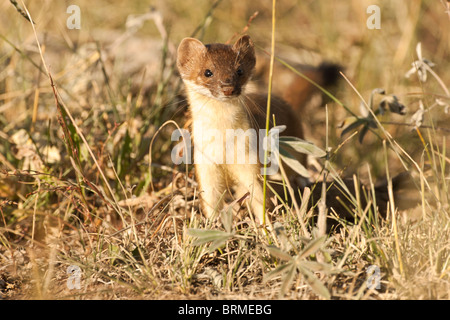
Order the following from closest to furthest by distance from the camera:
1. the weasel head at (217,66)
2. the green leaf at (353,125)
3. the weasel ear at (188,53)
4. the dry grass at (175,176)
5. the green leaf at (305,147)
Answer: the dry grass at (175,176) < the green leaf at (305,147) < the weasel head at (217,66) < the weasel ear at (188,53) < the green leaf at (353,125)

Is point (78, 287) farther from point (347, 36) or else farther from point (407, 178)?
point (347, 36)

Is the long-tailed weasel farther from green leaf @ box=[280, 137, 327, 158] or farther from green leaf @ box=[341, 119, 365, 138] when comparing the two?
green leaf @ box=[341, 119, 365, 138]

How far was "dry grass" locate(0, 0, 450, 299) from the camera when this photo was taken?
2039mm

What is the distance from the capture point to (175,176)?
2832 millimetres

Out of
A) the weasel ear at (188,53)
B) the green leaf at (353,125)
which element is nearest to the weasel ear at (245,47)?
the weasel ear at (188,53)

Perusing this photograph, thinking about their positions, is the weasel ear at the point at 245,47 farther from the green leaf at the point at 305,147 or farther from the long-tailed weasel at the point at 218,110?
the green leaf at the point at 305,147

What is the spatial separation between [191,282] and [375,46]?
12.6 ft

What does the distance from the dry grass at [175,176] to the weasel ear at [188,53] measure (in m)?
0.34

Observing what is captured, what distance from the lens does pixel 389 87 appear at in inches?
182

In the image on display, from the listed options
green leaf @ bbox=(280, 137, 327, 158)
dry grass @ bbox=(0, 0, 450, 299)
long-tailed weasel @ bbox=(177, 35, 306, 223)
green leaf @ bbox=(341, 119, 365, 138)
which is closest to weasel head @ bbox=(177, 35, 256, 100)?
long-tailed weasel @ bbox=(177, 35, 306, 223)

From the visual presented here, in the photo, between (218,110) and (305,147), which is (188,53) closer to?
(218,110)

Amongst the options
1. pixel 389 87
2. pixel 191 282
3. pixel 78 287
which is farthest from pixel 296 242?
pixel 389 87

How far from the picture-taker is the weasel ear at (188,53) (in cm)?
266
